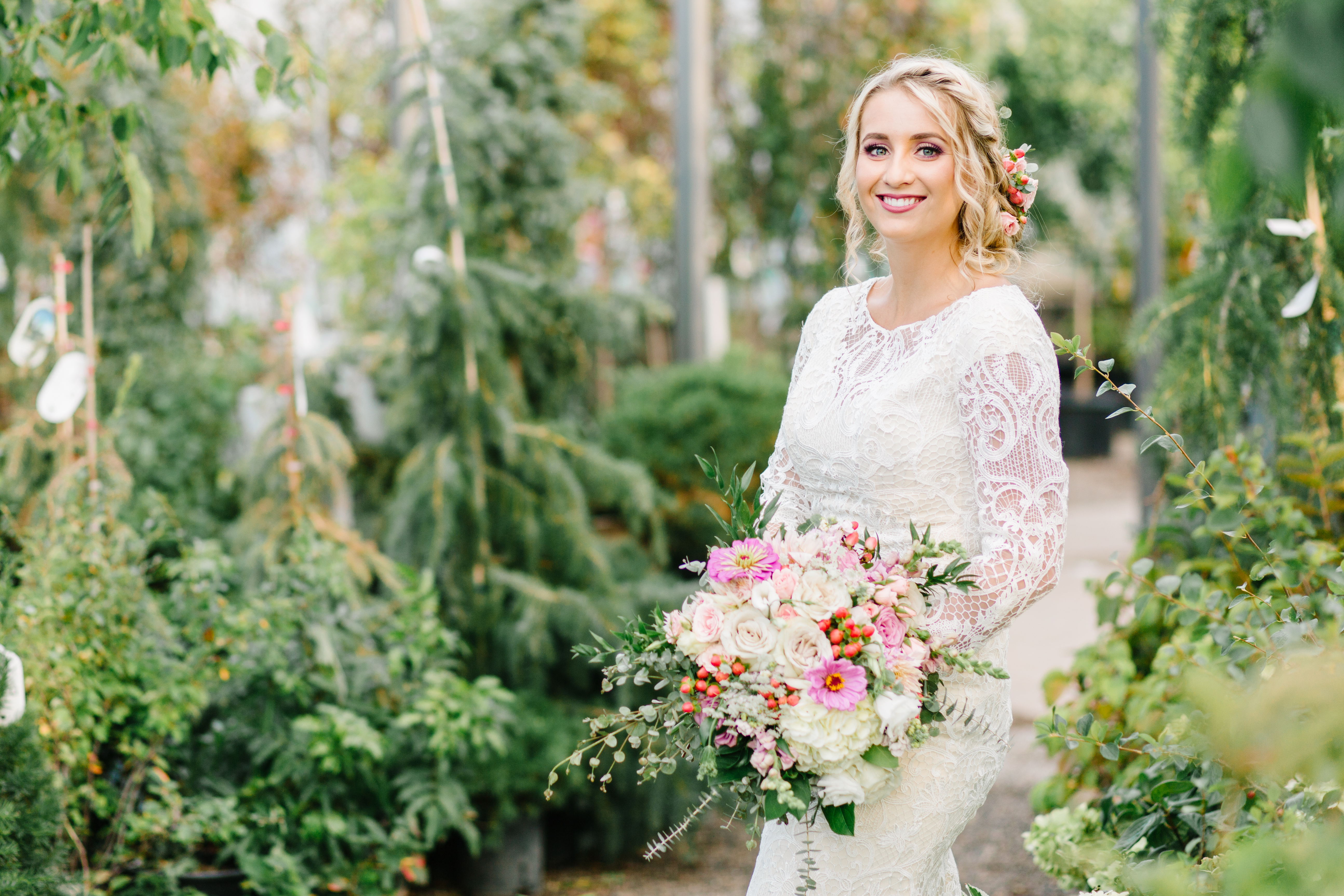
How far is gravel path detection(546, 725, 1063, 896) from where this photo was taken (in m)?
3.65

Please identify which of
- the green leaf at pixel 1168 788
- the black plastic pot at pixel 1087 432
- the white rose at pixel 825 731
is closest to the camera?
the white rose at pixel 825 731

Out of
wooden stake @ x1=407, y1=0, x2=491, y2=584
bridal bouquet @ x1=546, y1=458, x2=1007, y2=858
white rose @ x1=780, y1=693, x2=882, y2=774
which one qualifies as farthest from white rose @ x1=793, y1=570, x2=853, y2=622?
wooden stake @ x1=407, y1=0, x2=491, y2=584

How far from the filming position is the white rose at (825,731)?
156 centimetres

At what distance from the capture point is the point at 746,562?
1.70 metres

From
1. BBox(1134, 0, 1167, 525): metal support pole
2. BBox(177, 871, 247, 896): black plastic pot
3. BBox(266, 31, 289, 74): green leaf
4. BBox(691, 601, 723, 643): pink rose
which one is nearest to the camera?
BBox(691, 601, 723, 643): pink rose

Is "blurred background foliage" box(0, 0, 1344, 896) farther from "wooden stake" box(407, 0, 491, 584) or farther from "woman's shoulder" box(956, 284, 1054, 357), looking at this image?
"woman's shoulder" box(956, 284, 1054, 357)

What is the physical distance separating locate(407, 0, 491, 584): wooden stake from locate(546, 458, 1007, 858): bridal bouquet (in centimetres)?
194

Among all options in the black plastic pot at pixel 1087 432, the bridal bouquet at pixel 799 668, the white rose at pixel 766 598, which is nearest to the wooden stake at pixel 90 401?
the bridal bouquet at pixel 799 668

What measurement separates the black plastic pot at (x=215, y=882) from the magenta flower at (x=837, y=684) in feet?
6.55

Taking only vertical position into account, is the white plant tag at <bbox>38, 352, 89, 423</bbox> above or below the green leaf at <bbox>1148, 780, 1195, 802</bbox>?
above

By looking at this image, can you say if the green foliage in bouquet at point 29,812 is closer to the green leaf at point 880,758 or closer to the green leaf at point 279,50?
the green leaf at point 279,50

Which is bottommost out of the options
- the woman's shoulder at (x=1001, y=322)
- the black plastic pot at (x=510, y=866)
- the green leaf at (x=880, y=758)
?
the black plastic pot at (x=510, y=866)

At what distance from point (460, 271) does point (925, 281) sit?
6.72 ft

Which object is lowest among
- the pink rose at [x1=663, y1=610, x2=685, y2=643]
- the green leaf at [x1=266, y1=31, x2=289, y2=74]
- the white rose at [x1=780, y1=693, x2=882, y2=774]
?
the white rose at [x1=780, y1=693, x2=882, y2=774]
